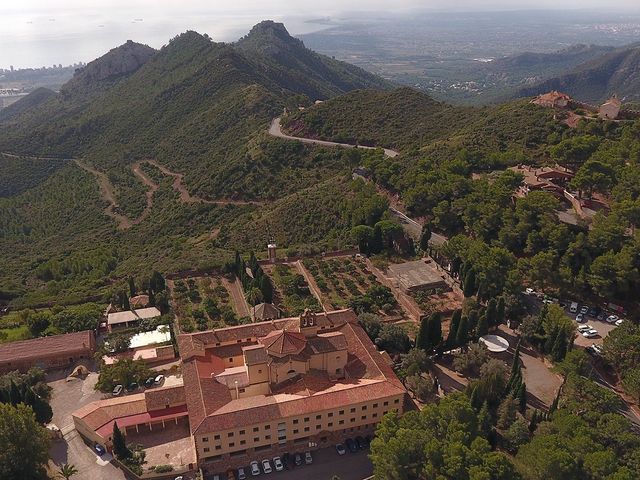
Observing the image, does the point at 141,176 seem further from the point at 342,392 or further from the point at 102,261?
the point at 342,392

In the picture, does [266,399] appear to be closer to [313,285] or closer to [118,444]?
[118,444]

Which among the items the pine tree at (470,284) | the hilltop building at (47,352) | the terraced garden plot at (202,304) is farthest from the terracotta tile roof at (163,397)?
the pine tree at (470,284)

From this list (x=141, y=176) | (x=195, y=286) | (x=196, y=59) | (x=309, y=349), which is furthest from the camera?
(x=196, y=59)

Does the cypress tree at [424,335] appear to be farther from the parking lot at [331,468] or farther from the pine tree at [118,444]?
the pine tree at [118,444]

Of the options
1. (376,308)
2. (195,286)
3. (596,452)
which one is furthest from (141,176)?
(596,452)

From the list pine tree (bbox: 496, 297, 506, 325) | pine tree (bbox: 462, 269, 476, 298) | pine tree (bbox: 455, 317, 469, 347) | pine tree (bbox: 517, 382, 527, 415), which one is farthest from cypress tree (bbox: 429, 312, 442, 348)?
pine tree (bbox: 462, 269, 476, 298)

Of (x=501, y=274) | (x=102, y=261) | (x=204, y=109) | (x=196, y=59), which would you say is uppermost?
(x=196, y=59)
